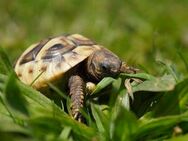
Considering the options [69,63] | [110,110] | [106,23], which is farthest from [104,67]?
[106,23]

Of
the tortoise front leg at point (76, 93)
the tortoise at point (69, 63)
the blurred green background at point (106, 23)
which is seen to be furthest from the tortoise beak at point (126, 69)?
the blurred green background at point (106, 23)

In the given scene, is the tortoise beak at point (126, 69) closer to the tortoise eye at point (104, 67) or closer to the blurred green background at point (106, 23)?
the tortoise eye at point (104, 67)

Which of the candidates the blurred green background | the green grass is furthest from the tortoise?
the blurred green background

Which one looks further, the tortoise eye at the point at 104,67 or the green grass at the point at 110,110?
the tortoise eye at the point at 104,67

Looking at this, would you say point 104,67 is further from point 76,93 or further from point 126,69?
point 76,93

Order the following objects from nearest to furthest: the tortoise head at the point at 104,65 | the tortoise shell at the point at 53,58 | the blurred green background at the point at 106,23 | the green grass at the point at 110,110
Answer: the green grass at the point at 110,110 → the tortoise head at the point at 104,65 → the tortoise shell at the point at 53,58 → the blurred green background at the point at 106,23

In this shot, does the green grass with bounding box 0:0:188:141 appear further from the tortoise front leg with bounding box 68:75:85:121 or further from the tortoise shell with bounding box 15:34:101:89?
the tortoise shell with bounding box 15:34:101:89

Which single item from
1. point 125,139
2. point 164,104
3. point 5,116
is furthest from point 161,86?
point 5,116
